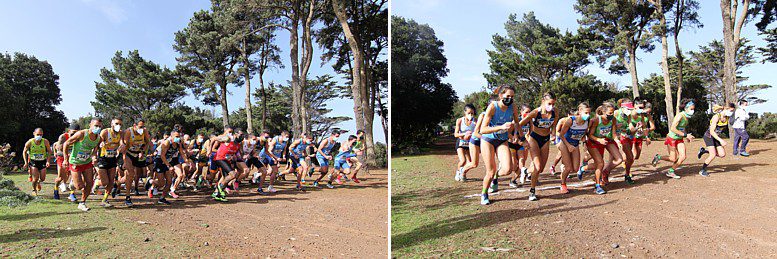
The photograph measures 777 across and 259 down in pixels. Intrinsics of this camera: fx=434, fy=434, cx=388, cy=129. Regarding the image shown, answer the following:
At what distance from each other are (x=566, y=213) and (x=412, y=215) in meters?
2.08

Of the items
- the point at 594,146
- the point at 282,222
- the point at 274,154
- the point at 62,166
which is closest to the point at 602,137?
the point at 594,146

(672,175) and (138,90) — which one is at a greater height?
(138,90)

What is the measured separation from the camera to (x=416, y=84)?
22500 mm

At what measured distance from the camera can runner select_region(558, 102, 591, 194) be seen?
6945mm

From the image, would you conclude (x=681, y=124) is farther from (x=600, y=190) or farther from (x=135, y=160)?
(x=135, y=160)

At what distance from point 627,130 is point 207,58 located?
26.5 metres

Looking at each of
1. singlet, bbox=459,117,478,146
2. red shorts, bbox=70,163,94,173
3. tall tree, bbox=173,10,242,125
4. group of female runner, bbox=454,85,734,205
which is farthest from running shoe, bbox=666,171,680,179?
tall tree, bbox=173,10,242,125

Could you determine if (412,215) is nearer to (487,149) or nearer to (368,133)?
(487,149)

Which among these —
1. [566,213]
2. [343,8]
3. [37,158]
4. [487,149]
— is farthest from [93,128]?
[343,8]

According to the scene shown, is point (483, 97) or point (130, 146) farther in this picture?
point (483, 97)

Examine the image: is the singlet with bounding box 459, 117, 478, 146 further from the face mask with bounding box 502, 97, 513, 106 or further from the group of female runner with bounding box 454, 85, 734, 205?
the face mask with bounding box 502, 97, 513, 106

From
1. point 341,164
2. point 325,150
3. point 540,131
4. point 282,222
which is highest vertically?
point 540,131

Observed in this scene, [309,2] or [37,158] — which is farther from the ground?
[309,2]

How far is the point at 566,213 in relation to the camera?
572cm
